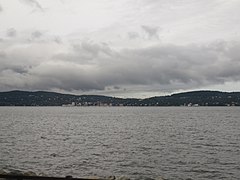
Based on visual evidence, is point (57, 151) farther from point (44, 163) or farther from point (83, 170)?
point (83, 170)

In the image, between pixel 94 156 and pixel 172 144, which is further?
pixel 172 144

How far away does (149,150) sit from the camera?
4312 centimetres

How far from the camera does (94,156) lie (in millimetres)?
38375

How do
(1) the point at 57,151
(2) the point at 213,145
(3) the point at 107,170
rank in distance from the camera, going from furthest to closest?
(2) the point at 213,145, (1) the point at 57,151, (3) the point at 107,170

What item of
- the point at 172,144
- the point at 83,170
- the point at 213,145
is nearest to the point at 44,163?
the point at 83,170

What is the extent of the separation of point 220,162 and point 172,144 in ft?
52.9

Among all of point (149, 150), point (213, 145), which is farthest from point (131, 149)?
point (213, 145)

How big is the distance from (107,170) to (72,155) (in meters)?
10.7

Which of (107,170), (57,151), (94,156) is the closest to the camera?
(107,170)

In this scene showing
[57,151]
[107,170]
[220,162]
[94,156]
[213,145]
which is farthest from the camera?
[213,145]

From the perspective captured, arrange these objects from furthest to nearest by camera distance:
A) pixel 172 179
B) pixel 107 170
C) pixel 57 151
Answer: pixel 57 151 < pixel 107 170 < pixel 172 179

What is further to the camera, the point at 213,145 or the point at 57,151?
the point at 213,145

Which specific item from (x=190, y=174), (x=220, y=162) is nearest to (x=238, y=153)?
(x=220, y=162)

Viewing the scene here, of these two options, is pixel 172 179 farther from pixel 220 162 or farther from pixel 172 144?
pixel 172 144
